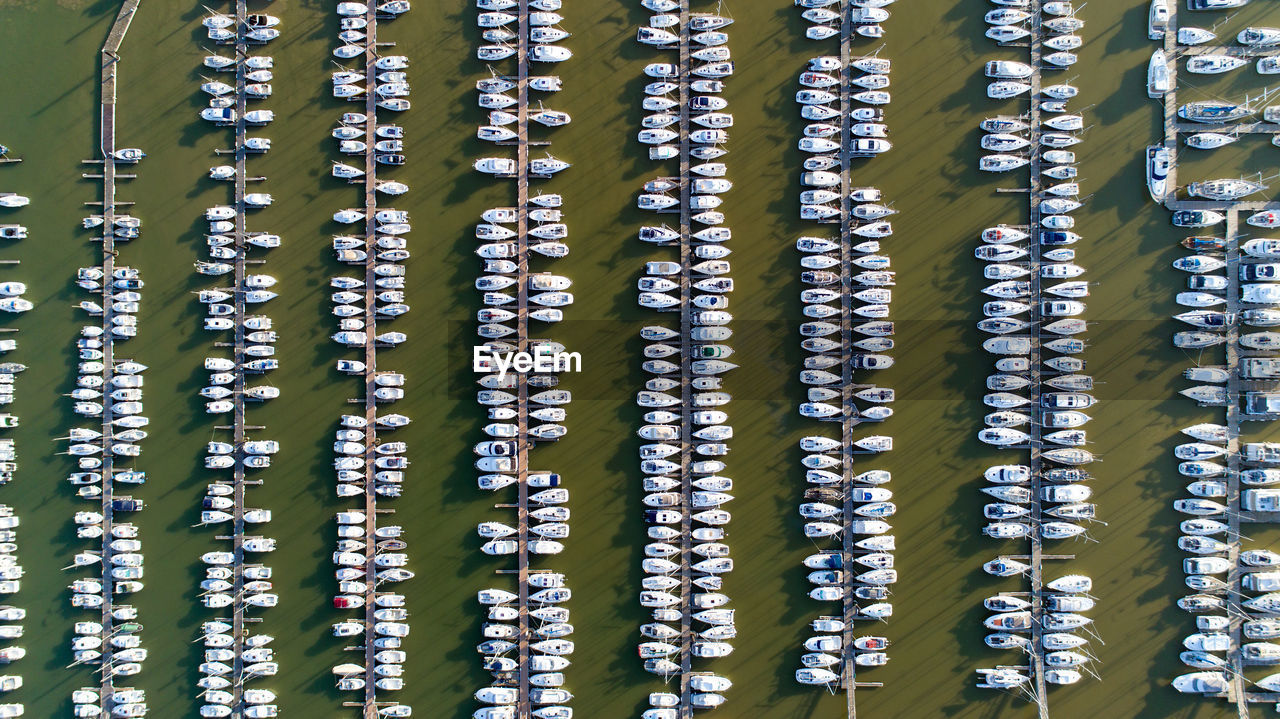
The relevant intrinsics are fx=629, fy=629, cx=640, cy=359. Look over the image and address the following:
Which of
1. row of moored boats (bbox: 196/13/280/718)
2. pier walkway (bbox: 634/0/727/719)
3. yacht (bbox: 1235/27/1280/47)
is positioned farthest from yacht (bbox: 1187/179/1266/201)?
row of moored boats (bbox: 196/13/280/718)

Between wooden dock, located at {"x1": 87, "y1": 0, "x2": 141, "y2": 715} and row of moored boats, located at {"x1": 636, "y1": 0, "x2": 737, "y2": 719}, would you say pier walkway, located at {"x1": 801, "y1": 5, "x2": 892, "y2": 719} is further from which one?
wooden dock, located at {"x1": 87, "y1": 0, "x2": 141, "y2": 715}

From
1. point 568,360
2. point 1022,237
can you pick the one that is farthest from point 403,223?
point 1022,237

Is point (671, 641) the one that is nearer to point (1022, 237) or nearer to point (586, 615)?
point (586, 615)

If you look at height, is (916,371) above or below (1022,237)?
below

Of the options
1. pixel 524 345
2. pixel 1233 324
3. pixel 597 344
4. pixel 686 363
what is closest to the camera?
pixel 1233 324

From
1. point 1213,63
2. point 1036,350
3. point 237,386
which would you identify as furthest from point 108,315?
point 1213,63

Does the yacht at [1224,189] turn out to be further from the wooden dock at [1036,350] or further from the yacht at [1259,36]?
the wooden dock at [1036,350]

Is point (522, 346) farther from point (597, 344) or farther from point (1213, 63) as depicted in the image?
point (1213, 63)

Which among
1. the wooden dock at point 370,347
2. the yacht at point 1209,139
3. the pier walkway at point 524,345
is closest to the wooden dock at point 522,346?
the pier walkway at point 524,345
